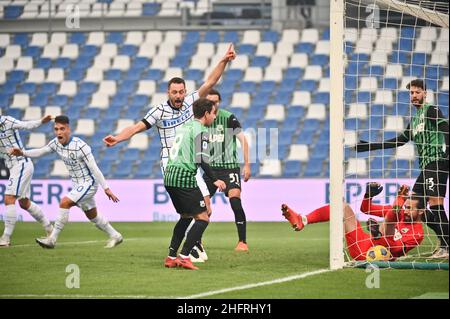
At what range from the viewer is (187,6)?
26.1 meters

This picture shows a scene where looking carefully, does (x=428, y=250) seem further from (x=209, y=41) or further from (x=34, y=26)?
(x=34, y=26)

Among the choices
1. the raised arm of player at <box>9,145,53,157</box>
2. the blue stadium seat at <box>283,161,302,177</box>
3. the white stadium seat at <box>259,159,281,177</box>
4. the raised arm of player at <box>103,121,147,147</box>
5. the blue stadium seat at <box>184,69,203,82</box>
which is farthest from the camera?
the blue stadium seat at <box>184,69,203,82</box>

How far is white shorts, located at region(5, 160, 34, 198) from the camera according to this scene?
14102mm

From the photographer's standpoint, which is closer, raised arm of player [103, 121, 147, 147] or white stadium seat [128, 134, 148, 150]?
raised arm of player [103, 121, 147, 147]

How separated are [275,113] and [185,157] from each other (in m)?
13.5

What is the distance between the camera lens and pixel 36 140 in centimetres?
2359

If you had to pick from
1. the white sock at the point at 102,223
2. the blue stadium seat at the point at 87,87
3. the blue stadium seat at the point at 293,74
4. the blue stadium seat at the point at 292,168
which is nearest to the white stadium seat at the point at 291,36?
the blue stadium seat at the point at 293,74

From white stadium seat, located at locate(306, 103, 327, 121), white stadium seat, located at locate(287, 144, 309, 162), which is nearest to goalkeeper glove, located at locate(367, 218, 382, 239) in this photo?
white stadium seat, located at locate(287, 144, 309, 162)

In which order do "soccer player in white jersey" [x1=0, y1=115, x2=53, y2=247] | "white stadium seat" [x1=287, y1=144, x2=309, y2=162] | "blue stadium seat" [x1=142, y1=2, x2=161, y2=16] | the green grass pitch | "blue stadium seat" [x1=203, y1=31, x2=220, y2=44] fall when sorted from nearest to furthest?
1. the green grass pitch
2. "soccer player in white jersey" [x1=0, y1=115, x2=53, y2=247]
3. "white stadium seat" [x1=287, y1=144, x2=309, y2=162]
4. "blue stadium seat" [x1=203, y1=31, x2=220, y2=44]
5. "blue stadium seat" [x1=142, y1=2, x2=161, y2=16]

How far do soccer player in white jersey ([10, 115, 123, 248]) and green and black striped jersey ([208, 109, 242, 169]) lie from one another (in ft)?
5.08

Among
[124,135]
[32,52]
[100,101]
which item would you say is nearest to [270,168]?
[100,101]

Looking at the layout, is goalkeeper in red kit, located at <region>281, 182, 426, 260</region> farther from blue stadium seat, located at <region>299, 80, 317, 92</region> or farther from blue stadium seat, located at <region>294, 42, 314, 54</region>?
blue stadium seat, located at <region>294, 42, 314, 54</region>

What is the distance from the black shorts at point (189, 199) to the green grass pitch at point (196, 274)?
2.12 ft
